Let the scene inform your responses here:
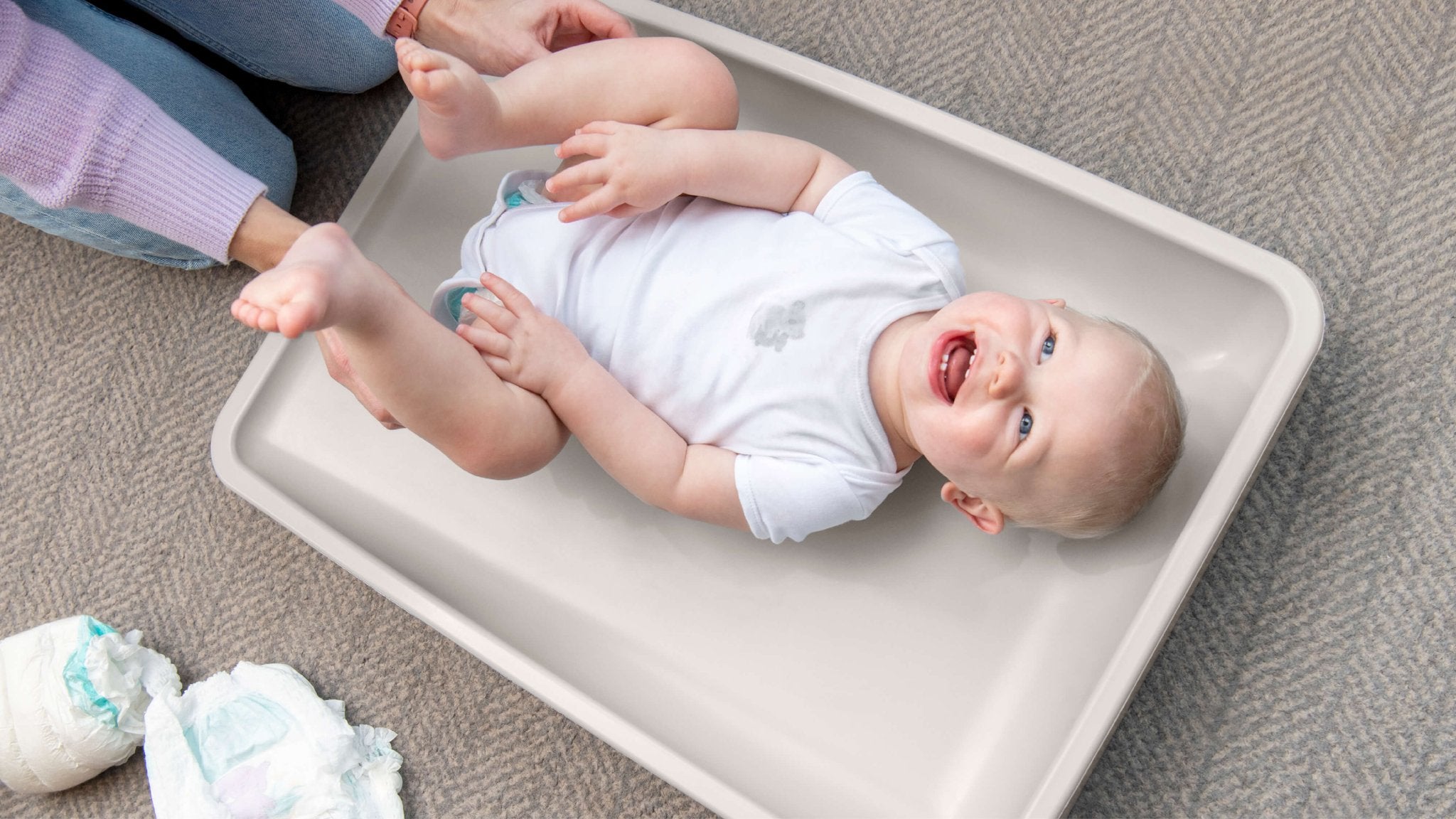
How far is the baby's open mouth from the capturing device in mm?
709

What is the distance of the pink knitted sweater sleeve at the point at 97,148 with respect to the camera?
0.65 metres

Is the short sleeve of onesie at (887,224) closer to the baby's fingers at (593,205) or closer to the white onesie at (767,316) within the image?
the white onesie at (767,316)

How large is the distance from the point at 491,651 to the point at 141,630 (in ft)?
1.45

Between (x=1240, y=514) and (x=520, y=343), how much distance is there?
0.63 m

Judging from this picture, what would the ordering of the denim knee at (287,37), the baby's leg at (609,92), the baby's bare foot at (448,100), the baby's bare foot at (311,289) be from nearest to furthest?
the baby's bare foot at (311,289)
the baby's bare foot at (448,100)
the baby's leg at (609,92)
the denim knee at (287,37)

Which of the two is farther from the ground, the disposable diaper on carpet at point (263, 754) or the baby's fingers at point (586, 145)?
the baby's fingers at point (586, 145)

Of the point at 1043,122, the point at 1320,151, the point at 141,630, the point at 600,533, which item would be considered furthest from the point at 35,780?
the point at 1320,151

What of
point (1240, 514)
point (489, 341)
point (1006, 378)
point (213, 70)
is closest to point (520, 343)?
point (489, 341)

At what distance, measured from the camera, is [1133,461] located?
67 centimetres

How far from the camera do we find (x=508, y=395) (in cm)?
74

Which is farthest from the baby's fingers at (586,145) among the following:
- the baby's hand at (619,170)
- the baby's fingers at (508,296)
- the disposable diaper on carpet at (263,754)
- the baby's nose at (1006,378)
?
the disposable diaper on carpet at (263,754)

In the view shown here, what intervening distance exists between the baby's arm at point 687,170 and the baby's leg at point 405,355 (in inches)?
5.4

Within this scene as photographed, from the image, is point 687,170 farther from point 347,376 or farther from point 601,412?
point 347,376

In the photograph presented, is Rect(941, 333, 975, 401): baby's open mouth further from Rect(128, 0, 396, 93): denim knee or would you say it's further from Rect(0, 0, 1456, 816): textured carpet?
Rect(128, 0, 396, 93): denim knee
